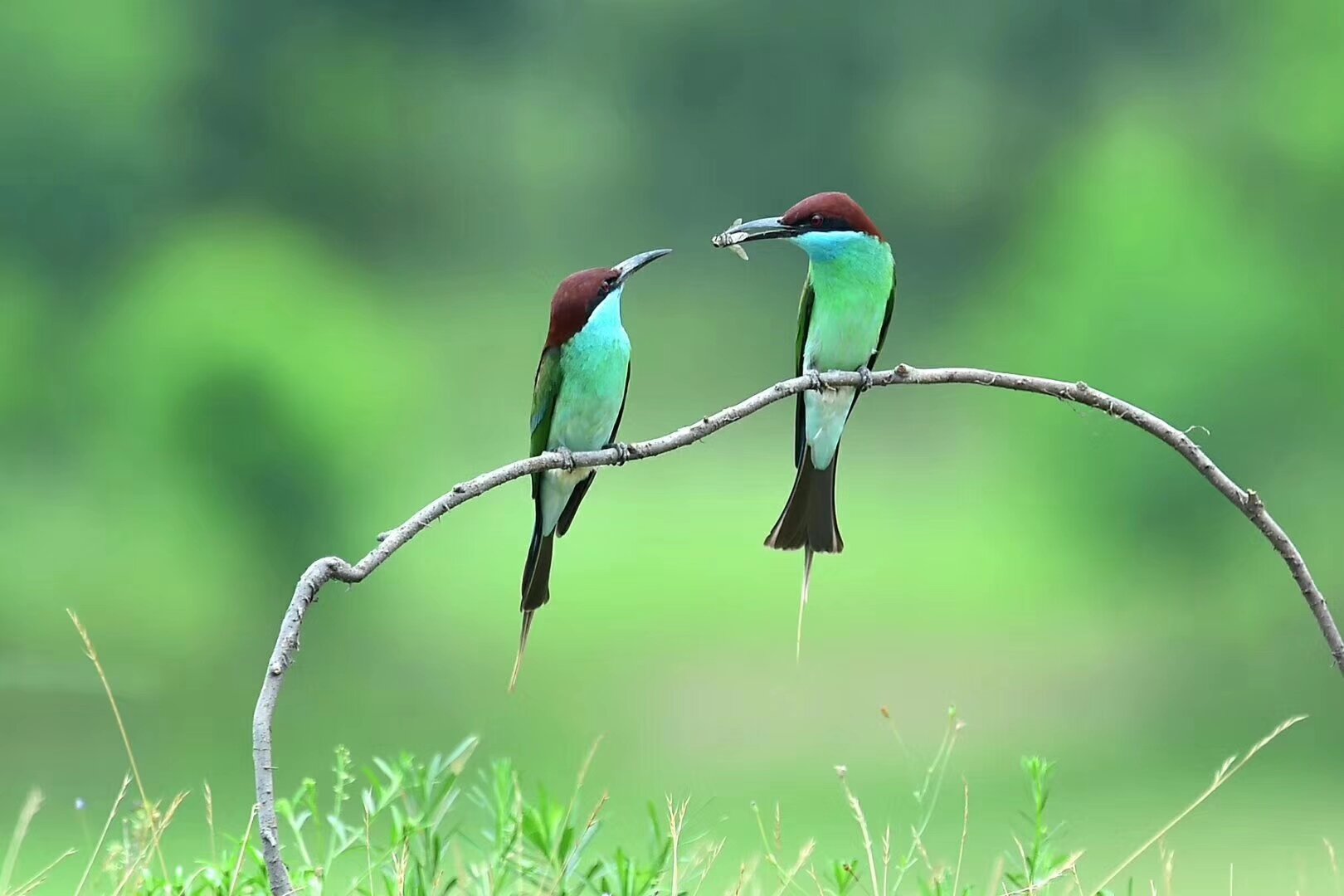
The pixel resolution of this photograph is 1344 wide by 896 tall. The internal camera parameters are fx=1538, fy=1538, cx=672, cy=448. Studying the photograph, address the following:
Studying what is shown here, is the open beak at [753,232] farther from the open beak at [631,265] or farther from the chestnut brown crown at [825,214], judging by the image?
the open beak at [631,265]

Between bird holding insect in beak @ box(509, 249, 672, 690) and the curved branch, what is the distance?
26 centimetres

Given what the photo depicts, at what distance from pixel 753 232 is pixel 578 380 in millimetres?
429

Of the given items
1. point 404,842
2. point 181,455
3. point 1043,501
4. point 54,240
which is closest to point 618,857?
point 404,842

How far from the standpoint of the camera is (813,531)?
2229 millimetres

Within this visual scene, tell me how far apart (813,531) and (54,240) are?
10.2 m

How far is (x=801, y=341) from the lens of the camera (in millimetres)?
2398

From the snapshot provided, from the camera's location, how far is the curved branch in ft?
4.99

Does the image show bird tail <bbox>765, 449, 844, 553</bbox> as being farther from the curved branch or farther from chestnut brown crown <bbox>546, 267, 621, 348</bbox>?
chestnut brown crown <bbox>546, 267, 621, 348</bbox>

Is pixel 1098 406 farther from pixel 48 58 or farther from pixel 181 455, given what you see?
pixel 48 58

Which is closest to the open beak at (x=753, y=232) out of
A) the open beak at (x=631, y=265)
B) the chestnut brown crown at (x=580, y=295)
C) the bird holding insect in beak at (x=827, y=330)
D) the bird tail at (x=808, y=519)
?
the bird holding insect in beak at (x=827, y=330)

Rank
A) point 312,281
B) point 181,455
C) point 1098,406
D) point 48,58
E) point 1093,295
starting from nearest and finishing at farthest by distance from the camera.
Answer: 1. point 1098,406
2. point 181,455
3. point 1093,295
4. point 312,281
5. point 48,58

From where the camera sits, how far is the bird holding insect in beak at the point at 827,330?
2.09 metres

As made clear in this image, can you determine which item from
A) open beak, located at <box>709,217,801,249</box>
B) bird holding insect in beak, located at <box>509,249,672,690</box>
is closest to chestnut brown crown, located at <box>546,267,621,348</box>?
bird holding insect in beak, located at <box>509,249,672,690</box>

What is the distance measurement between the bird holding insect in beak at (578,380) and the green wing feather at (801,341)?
0.27 meters
